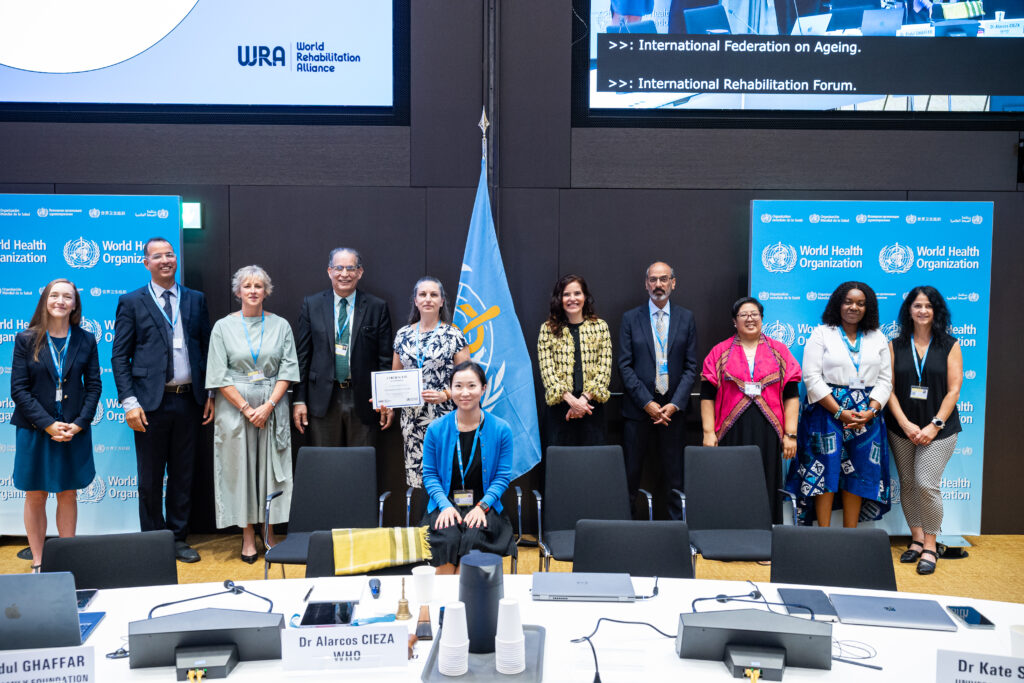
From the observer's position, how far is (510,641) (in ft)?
6.06

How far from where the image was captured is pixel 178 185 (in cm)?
512

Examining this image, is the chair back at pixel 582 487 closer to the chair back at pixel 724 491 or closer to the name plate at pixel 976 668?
the chair back at pixel 724 491

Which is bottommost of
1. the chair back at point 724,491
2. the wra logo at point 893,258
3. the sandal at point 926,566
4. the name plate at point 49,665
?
the sandal at point 926,566

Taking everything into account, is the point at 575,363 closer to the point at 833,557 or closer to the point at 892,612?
the point at 833,557

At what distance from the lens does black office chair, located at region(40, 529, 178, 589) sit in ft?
8.71

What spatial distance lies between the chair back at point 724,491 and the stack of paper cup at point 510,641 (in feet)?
7.20

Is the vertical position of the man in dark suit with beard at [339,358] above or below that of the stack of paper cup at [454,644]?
above

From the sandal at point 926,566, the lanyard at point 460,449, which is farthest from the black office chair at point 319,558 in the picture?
the sandal at point 926,566

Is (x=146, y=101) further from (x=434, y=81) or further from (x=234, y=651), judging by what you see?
(x=234, y=651)

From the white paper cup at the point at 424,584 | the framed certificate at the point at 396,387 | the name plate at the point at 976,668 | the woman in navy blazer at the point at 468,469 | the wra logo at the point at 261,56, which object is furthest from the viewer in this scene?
the wra logo at the point at 261,56

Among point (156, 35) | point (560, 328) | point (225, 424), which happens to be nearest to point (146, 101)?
point (156, 35)

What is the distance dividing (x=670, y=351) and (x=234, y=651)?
11.5 ft

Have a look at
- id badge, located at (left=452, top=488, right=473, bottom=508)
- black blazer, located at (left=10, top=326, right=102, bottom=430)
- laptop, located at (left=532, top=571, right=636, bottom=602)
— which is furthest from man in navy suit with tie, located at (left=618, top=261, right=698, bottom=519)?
black blazer, located at (left=10, top=326, right=102, bottom=430)

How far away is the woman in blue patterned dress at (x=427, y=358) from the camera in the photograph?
4.55 m
